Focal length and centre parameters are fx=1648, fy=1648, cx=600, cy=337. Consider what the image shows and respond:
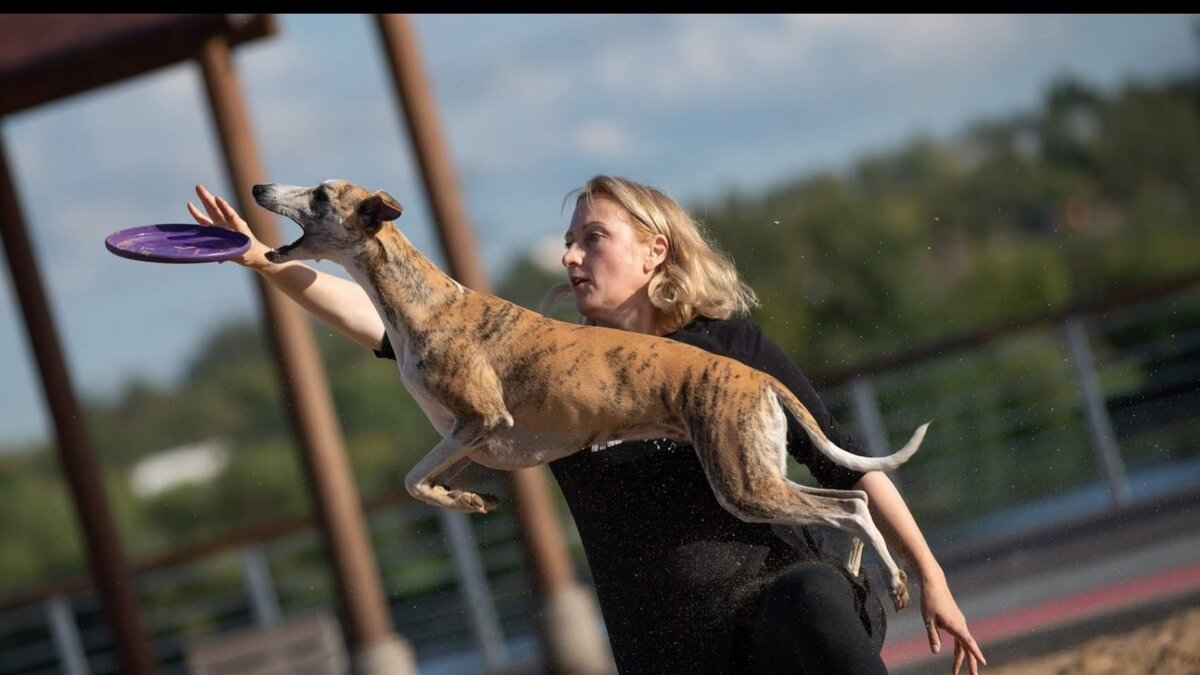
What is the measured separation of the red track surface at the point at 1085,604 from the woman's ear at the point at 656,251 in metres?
3.11

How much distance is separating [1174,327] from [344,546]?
35.5 feet

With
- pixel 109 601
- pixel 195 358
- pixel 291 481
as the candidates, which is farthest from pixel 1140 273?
pixel 195 358

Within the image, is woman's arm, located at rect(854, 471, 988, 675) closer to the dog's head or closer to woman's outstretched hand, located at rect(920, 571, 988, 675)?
woman's outstretched hand, located at rect(920, 571, 988, 675)

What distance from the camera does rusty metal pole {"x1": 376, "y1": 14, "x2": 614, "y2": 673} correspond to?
7617 millimetres

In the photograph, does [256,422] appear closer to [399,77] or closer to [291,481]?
→ [291,481]

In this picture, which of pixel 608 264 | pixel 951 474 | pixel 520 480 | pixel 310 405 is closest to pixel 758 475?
pixel 608 264

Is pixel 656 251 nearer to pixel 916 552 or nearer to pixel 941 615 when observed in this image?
pixel 916 552

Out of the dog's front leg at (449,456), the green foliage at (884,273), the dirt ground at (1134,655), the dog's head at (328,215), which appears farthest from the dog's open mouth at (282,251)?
the green foliage at (884,273)

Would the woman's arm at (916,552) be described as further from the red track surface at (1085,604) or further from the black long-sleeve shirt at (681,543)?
the red track surface at (1085,604)

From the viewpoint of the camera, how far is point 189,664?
31.4ft

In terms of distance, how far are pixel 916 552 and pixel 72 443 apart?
6.36 meters

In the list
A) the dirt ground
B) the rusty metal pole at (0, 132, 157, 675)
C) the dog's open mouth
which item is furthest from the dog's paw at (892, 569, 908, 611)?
the rusty metal pole at (0, 132, 157, 675)

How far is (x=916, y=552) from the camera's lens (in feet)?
9.99

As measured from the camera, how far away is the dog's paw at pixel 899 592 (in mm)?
2785
